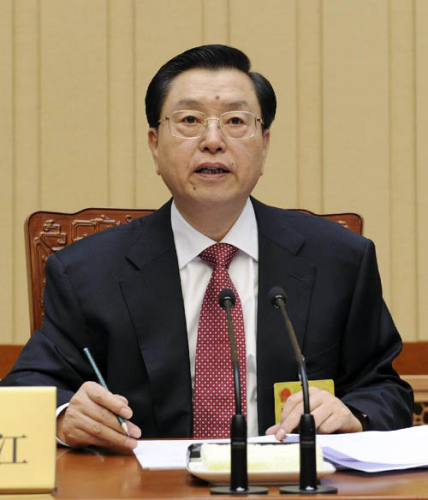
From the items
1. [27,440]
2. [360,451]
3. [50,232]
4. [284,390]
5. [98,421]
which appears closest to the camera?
[27,440]

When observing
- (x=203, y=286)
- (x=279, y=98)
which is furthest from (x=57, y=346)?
(x=279, y=98)

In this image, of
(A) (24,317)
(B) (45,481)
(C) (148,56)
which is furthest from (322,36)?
(B) (45,481)

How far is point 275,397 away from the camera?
202cm

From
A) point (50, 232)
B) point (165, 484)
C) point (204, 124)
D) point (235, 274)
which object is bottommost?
point (165, 484)

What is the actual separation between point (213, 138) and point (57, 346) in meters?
0.61

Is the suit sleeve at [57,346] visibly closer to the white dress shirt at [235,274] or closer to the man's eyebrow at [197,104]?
the white dress shirt at [235,274]

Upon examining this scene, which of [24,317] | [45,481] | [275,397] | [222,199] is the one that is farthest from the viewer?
[24,317]

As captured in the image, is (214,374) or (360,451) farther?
(214,374)

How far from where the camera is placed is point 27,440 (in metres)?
1.24

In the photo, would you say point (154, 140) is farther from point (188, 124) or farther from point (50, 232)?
point (50, 232)

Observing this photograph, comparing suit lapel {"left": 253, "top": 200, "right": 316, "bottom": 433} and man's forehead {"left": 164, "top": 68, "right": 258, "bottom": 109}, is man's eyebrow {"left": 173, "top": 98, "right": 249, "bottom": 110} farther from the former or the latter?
suit lapel {"left": 253, "top": 200, "right": 316, "bottom": 433}

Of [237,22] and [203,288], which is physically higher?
[237,22]

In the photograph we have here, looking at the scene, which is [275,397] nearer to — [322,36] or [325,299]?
[325,299]

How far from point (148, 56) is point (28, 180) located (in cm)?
69
